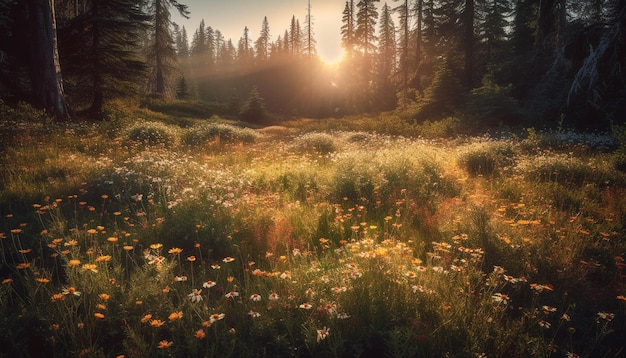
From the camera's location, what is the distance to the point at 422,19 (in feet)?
129

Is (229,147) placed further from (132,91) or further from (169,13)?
(169,13)

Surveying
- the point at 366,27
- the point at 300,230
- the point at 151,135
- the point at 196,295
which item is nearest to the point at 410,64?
the point at 366,27

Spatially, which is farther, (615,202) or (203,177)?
(203,177)

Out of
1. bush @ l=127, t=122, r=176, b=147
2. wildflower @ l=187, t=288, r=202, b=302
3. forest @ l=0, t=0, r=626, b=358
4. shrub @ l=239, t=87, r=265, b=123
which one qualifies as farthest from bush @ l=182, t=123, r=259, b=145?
shrub @ l=239, t=87, r=265, b=123

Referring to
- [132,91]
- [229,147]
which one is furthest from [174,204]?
[132,91]

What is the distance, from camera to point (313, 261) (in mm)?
3758

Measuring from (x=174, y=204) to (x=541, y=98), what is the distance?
21.9 metres

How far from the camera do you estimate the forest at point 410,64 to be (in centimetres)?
928

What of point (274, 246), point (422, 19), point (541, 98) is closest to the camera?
point (274, 246)

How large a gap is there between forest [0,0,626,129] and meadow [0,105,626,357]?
12.4ft

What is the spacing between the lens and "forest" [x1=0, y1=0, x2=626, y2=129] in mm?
9276

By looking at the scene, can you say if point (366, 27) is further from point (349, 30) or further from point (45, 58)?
point (45, 58)

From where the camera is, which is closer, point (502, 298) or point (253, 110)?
point (502, 298)

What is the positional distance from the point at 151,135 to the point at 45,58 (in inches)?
224
